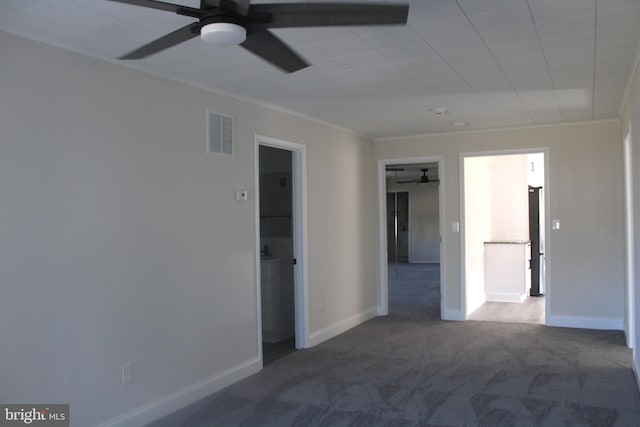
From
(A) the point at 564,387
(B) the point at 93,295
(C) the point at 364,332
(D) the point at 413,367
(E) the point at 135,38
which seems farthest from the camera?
(C) the point at 364,332

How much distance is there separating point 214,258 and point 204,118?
104 cm

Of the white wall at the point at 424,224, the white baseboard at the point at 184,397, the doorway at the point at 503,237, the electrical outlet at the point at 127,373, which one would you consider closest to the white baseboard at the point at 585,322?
the doorway at the point at 503,237

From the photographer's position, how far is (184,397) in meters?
3.55

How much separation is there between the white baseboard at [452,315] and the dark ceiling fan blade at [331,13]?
16.1 ft

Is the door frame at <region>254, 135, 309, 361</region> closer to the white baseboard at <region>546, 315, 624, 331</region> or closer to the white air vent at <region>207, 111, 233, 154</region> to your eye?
the white air vent at <region>207, 111, 233, 154</region>

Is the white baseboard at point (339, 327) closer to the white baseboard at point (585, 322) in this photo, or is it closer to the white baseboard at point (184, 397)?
the white baseboard at point (184, 397)

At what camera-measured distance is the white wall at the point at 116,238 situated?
2.63m

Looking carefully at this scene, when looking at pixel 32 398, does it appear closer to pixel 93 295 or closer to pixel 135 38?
pixel 93 295

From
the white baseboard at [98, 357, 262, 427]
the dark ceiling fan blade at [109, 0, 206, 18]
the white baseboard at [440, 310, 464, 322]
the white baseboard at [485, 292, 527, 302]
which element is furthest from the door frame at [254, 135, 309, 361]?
the white baseboard at [485, 292, 527, 302]

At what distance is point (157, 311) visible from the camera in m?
3.38

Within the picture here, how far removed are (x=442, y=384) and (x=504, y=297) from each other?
12.7ft

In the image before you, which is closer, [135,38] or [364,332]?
[135,38]

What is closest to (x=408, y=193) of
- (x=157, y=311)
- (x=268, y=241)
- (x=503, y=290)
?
(x=503, y=290)

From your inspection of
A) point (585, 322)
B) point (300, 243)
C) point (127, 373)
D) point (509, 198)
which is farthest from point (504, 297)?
point (127, 373)
